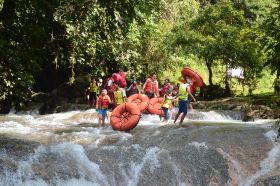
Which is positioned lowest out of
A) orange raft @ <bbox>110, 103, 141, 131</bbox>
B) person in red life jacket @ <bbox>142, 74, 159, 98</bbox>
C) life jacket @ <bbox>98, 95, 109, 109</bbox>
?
orange raft @ <bbox>110, 103, 141, 131</bbox>

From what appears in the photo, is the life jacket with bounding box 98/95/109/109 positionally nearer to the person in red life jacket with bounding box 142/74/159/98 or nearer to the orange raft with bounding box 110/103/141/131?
the orange raft with bounding box 110/103/141/131

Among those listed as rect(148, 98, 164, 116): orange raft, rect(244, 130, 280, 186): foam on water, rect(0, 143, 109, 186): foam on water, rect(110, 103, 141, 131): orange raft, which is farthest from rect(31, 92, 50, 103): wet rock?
rect(244, 130, 280, 186): foam on water

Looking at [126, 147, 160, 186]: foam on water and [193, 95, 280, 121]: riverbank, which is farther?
[193, 95, 280, 121]: riverbank

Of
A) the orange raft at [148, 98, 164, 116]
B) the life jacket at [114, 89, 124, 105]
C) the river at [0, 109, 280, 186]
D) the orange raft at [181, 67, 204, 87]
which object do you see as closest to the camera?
the river at [0, 109, 280, 186]

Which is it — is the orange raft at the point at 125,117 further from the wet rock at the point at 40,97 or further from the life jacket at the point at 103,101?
the wet rock at the point at 40,97

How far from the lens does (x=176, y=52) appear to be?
22688mm

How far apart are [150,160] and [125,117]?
352 cm

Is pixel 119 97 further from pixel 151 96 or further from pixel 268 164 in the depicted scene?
pixel 268 164

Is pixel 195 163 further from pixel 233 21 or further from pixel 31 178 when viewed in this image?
pixel 233 21

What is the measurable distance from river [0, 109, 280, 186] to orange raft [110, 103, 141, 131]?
1.49m

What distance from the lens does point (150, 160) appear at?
9.09 metres

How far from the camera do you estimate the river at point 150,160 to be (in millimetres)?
8430

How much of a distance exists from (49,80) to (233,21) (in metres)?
10.7

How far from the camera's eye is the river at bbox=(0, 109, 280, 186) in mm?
8430
